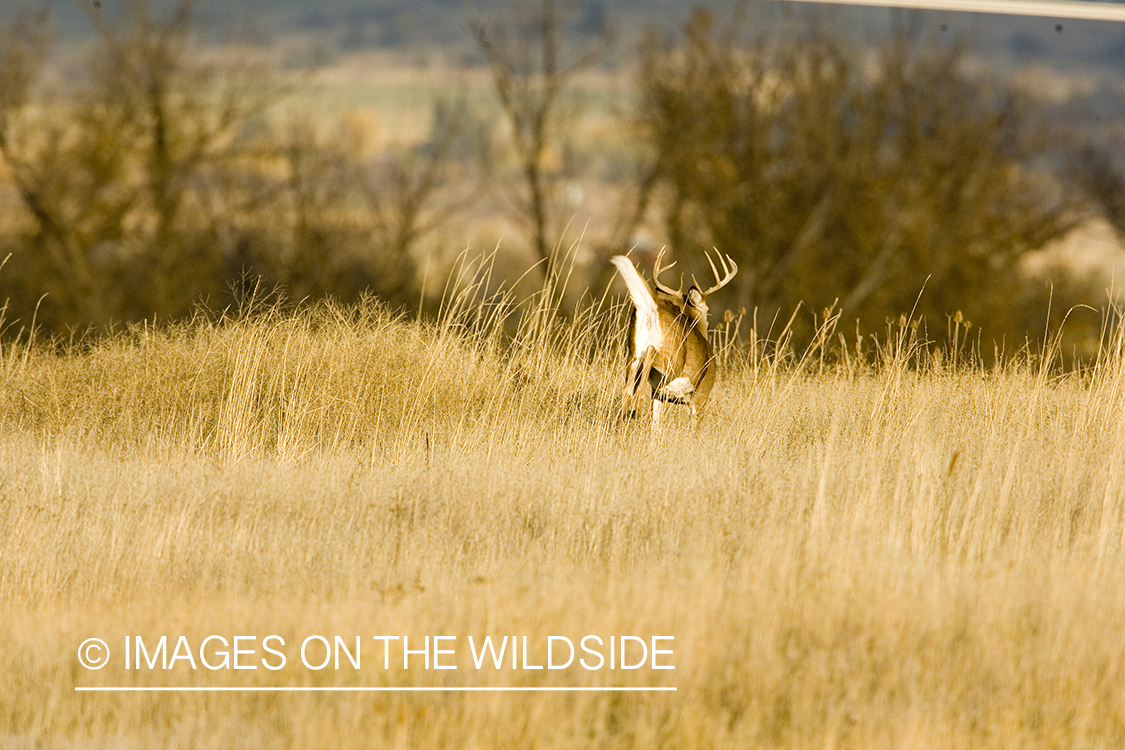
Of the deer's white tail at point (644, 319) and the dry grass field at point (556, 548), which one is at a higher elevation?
the deer's white tail at point (644, 319)

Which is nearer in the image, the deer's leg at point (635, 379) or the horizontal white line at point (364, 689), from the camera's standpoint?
the horizontal white line at point (364, 689)

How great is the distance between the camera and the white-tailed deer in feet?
21.8

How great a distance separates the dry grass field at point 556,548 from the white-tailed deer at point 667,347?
0.20m

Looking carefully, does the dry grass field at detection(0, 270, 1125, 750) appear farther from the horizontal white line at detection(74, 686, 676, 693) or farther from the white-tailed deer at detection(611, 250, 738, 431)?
the white-tailed deer at detection(611, 250, 738, 431)

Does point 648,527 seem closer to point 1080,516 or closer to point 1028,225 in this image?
point 1080,516

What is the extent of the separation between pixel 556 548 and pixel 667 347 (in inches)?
76.9

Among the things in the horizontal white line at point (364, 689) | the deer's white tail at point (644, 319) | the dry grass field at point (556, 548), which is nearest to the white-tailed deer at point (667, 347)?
the deer's white tail at point (644, 319)

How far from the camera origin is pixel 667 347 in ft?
22.0

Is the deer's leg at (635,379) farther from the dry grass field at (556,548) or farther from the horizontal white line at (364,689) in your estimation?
the horizontal white line at (364,689)

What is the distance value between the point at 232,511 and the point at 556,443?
188cm

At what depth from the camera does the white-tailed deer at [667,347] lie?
21.8 ft

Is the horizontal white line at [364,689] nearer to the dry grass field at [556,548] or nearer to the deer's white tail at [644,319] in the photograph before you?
the dry grass field at [556,548]

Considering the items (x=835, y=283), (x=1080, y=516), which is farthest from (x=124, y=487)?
(x=835, y=283)

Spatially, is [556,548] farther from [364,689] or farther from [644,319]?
[644,319]
